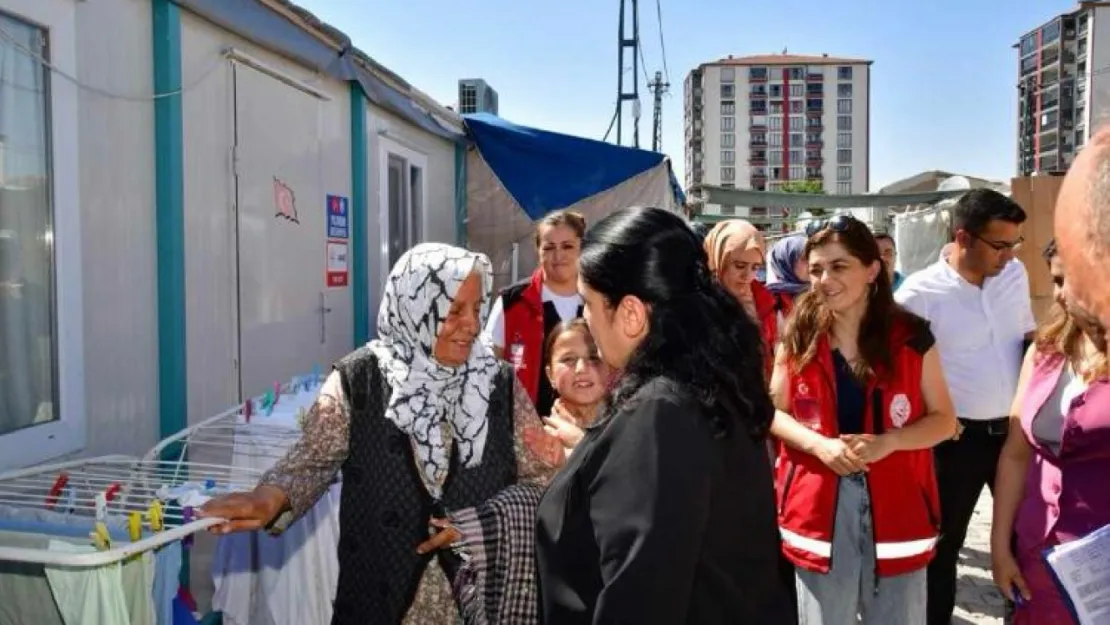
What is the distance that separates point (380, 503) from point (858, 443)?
139 cm

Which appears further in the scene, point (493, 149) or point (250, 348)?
point (493, 149)

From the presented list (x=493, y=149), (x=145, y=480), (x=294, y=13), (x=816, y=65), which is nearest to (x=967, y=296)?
(x=145, y=480)

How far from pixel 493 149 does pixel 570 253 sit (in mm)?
4085

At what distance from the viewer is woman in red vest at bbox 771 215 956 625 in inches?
99.3

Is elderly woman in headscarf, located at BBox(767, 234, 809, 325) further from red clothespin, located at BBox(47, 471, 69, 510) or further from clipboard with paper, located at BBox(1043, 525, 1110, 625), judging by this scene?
red clothespin, located at BBox(47, 471, 69, 510)

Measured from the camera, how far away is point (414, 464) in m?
2.01

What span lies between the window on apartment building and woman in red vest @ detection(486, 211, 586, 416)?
1621 millimetres

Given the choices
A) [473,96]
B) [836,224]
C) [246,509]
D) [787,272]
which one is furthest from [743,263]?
[473,96]

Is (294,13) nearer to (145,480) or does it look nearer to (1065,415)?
(145,480)

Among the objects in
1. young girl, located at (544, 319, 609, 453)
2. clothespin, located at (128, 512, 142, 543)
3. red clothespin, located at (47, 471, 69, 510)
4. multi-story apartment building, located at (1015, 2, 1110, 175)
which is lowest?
red clothespin, located at (47, 471, 69, 510)

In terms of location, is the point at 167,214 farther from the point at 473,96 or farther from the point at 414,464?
the point at 473,96

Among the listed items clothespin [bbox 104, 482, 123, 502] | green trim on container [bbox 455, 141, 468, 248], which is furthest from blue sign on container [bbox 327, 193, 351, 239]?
clothespin [bbox 104, 482, 123, 502]

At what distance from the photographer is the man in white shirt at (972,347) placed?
11.5 feet

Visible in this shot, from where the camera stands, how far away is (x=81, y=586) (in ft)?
5.61
